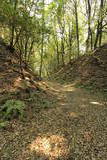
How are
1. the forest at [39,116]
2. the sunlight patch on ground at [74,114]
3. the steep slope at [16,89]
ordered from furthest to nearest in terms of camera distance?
the steep slope at [16,89] → the sunlight patch on ground at [74,114] → the forest at [39,116]

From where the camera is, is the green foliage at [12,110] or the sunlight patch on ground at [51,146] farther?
the green foliage at [12,110]

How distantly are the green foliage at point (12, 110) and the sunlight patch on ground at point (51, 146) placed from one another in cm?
174

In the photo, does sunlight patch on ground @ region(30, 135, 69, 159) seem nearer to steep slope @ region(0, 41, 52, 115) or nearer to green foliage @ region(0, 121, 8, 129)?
green foliage @ region(0, 121, 8, 129)

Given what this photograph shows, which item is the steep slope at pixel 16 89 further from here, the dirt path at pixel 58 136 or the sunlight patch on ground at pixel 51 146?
the sunlight patch on ground at pixel 51 146

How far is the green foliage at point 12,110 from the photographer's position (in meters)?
6.82

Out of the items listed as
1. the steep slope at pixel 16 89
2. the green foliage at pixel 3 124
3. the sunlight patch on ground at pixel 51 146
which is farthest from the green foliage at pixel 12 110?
the sunlight patch on ground at pixel 51 146

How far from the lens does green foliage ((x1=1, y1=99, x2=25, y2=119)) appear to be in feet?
22.4

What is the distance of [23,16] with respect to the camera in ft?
30.6

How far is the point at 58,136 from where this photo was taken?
586cm

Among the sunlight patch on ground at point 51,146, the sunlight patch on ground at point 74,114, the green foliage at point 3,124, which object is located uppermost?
the green foliage at point 3,124

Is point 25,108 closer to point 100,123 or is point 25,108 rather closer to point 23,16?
point 100,123

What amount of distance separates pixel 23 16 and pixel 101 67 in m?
9.23

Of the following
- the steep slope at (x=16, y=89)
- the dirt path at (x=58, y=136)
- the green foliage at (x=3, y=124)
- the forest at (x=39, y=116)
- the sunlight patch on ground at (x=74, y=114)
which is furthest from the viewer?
the steep slope at (x=16, y=89)

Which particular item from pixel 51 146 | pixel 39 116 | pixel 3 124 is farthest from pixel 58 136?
pixel 3 124
